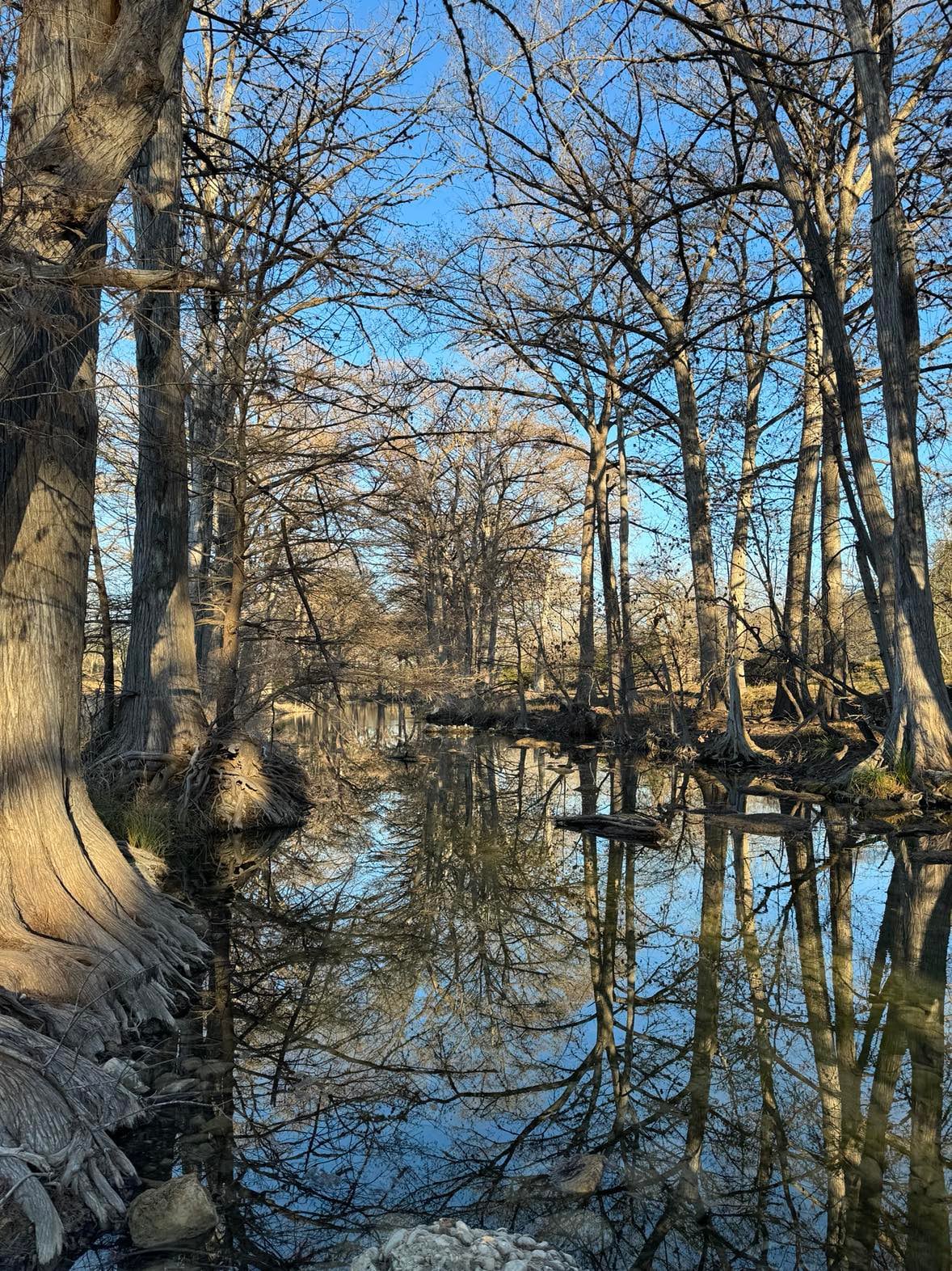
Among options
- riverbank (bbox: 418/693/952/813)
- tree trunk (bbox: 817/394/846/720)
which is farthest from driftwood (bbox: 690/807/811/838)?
tree trunk (bbox: 817/394/846/720)

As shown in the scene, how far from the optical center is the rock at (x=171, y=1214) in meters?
2.81

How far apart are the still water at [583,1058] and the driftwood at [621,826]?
0.64m

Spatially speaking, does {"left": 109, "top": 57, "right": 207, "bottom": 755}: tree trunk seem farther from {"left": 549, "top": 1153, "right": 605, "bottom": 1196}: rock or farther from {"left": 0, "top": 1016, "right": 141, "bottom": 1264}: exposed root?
{"left": 549, "top": 1153, "right": 605, "bottom": 1196}: rock

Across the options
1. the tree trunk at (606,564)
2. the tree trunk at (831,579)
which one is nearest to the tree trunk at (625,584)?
the tree trunk at (606,564)

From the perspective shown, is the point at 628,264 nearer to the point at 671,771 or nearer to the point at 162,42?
the point at 671,771

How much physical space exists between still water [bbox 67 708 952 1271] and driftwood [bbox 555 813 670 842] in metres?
0.64

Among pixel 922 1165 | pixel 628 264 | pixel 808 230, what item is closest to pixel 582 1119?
pixel 922 1165

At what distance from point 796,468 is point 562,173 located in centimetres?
749

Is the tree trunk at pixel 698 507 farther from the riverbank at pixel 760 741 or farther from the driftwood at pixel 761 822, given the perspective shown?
the driftwood at pixel 761 822

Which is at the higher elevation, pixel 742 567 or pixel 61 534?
pixel 742 567

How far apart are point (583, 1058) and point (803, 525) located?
637 inches

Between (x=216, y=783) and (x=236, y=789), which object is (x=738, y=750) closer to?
(x=236, y=789)

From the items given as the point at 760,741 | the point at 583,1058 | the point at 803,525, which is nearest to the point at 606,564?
the point at 803,525

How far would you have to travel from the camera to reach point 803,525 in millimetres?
18797
